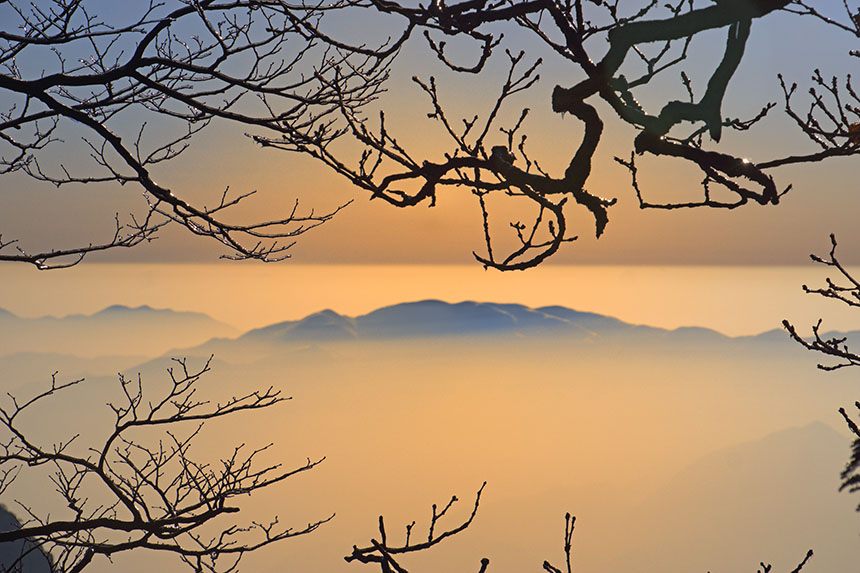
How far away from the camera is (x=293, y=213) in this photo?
18.1 ft

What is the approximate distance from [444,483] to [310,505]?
39.9m

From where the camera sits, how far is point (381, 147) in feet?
9.96

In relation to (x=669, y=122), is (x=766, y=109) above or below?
above

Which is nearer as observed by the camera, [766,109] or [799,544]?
[766,109]

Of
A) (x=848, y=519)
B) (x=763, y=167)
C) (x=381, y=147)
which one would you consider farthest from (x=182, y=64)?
(x=848, y=519)

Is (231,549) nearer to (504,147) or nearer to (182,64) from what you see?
(182,64)

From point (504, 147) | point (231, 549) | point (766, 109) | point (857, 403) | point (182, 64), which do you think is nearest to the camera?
point (504, 147)

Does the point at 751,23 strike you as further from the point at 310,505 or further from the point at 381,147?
the point at 310,505

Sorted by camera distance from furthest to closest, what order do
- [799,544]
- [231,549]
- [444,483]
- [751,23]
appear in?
[444,483] < [799,544] < [231,549] < [751,23]

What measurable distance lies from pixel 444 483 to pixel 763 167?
199188 mm

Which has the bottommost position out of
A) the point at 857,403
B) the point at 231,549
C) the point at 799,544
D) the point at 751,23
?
the point at 799,544

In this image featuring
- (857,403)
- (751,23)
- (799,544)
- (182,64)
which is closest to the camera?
(751,23)

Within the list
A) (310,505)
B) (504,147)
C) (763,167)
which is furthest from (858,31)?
(310,505)

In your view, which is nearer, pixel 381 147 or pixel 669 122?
pixel 669 122
